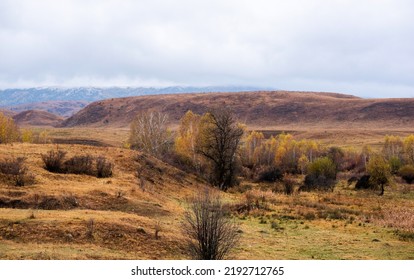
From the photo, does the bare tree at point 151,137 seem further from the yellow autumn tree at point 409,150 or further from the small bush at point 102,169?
the yellow autumn tree at point 409,150

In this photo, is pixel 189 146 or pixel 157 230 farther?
pixel 189 146

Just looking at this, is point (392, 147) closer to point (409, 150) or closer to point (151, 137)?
point (409, 150)

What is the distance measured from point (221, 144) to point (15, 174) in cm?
2700

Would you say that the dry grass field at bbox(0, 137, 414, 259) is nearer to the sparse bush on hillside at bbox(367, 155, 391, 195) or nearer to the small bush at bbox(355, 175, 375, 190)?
the sparse bush on hillside at bbox(367, 155, 391, 195)

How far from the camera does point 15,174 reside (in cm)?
2755

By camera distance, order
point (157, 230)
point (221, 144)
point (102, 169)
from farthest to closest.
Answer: point (221, 144), point (102, 169), point (157, 230)

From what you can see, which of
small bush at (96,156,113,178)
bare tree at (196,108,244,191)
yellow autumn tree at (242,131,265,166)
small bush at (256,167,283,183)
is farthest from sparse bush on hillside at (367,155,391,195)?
small bush at (96,156,113,178)

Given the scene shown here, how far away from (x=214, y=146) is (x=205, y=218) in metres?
36.8

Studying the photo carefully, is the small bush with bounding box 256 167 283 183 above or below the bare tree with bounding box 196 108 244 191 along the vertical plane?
below

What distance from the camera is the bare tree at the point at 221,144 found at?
49.4 meters

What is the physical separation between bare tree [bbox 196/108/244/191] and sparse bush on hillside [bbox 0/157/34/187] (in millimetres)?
24884

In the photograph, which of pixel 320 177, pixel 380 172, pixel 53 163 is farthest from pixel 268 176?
pixel 53 163

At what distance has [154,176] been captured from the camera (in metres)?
39.5

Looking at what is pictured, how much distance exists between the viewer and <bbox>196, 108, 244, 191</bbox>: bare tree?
162ft
